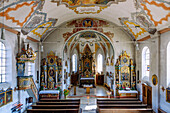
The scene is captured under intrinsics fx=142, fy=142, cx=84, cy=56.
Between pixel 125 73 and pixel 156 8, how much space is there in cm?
954

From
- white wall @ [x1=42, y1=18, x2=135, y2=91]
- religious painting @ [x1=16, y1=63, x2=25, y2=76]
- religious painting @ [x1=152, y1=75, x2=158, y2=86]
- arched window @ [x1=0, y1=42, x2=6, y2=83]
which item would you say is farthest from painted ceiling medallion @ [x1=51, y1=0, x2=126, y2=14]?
religious painting @ [x1=152, y1=75, x2=158, y2=86]

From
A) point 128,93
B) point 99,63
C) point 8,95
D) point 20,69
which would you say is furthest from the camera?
point 99,63

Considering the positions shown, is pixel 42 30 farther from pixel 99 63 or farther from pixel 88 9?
pixel 99 63

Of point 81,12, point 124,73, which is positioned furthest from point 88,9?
point 124,73

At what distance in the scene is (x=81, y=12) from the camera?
1561 cm

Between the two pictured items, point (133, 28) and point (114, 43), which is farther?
point (114, 43)

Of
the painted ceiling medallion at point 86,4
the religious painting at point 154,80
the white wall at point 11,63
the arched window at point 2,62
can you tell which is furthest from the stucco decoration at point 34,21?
the religious painting at point 154,80

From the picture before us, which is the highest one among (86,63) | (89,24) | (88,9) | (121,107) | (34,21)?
(88,9)

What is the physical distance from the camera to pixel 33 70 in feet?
53.5

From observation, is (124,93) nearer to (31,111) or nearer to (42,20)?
(31,111)

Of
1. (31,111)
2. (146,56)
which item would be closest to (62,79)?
(31,111)

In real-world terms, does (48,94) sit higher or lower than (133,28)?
lower

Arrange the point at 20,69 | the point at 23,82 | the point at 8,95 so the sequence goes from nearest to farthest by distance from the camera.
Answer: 1. the point at 8,95
2. the point at 23,82
3. the point at 20,69

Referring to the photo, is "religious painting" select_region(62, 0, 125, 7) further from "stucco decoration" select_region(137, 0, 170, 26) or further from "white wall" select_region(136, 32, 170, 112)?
"white wall" select_region(136, 32, 170, 112)
